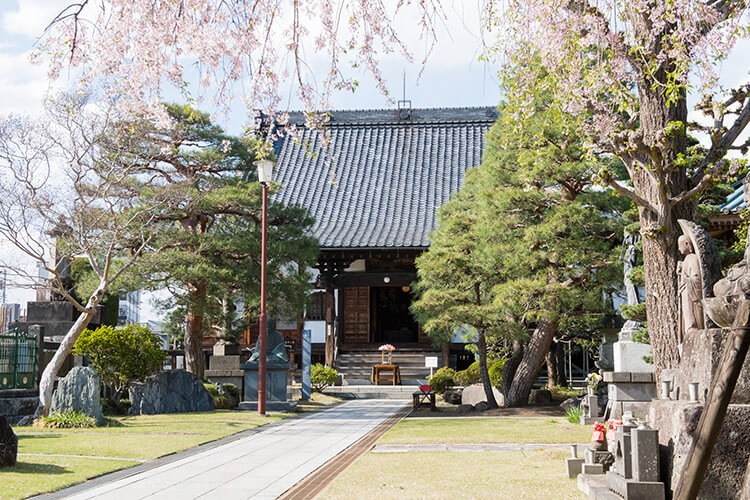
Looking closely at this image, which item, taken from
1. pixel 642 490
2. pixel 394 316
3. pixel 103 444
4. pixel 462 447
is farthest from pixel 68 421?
pixel 394 316

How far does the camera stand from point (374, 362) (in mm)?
23906

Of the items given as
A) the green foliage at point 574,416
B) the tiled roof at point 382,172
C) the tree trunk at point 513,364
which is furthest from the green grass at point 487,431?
the tiled roof at point 382,172

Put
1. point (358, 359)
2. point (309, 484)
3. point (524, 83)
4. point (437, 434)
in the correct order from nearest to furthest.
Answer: point (309, 484) < point (524, 83) < point (437, 434) < point (358, 359)

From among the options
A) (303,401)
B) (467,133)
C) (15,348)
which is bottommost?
(303,401)

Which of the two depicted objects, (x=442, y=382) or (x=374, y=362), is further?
(x=374, y=362)

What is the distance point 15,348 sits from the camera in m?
13.4

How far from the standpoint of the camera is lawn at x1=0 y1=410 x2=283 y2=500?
6.61 meters

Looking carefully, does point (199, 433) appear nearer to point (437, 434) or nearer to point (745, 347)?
point (437, 434)

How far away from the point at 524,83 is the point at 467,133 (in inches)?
805

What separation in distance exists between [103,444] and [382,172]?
20.0m

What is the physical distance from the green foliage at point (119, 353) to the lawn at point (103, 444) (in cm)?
101

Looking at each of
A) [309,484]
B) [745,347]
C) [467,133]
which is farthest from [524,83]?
[467,133]

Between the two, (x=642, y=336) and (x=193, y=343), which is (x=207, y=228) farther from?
(x=642, y=336)

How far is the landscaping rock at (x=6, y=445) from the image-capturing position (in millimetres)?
7023
